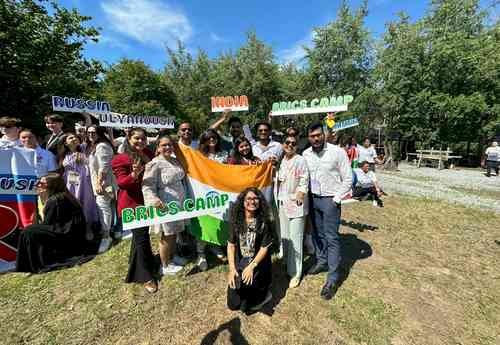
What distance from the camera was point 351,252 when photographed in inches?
175

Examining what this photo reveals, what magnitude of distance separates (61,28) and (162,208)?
13.1 m

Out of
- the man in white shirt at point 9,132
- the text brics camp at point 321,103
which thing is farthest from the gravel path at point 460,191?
the man in white shirt at point 9,132

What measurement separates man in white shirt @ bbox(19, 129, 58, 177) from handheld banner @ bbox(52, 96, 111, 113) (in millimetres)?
634

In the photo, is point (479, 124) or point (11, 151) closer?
point (11, 151)

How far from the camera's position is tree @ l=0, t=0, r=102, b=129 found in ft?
30.3

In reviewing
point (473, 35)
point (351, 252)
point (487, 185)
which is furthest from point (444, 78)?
point (351, 252)

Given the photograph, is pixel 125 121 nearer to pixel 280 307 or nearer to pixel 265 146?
pixel 265 146

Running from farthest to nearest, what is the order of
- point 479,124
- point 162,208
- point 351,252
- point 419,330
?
point 479,124, point 351,252, point 162,208, point 419,330

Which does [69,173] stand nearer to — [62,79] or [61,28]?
[62,79]

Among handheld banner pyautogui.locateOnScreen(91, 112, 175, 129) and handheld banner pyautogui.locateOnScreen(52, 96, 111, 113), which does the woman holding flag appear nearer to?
handheld banner pyautogui.locateOnScreen(91, 112, 175, 129)

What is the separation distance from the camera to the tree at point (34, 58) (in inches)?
364

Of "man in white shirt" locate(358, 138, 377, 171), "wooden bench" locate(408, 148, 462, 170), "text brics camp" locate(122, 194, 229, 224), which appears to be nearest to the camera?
"text brics camp" locate(122, 194, 229, 224)

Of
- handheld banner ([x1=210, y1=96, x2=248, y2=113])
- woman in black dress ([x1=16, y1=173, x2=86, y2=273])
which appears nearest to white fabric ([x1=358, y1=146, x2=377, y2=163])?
handheld banner ([x1=210, y1=96, x2=248, y2=113])

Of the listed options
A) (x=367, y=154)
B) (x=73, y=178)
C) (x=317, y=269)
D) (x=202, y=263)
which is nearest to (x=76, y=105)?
(x=73, y=178)
